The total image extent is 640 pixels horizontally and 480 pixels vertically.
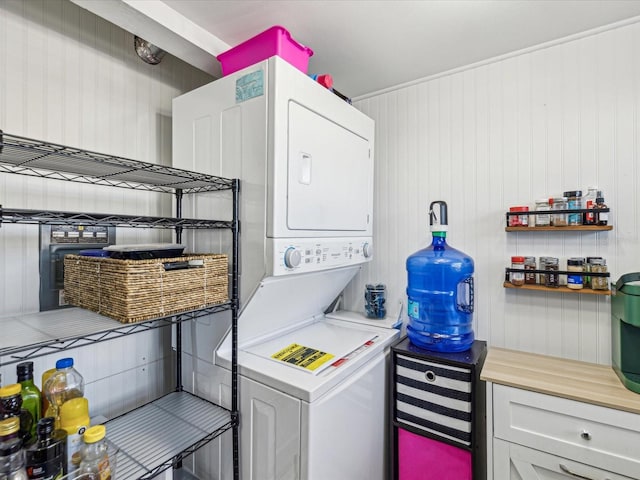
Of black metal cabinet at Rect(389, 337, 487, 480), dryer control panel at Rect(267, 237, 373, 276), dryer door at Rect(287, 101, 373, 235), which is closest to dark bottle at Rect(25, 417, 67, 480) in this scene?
dryer control panel at Rect(267, 237, 373, 276)

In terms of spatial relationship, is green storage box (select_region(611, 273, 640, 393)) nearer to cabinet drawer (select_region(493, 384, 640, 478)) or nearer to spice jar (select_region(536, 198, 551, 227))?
cabinet drawer (select_region(493, 384, 640, 478))

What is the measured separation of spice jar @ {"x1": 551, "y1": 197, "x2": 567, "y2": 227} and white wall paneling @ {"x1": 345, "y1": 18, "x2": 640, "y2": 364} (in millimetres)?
107

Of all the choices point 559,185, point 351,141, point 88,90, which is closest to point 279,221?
point 351,141

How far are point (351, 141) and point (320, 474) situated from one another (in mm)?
1664

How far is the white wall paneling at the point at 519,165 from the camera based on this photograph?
171 cm

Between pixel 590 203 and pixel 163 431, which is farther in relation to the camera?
pixel 590 203

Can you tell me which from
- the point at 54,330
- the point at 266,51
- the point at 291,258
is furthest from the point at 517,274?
the point at 54,330

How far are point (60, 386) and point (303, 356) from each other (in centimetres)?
96

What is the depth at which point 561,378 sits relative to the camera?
157 centimetres

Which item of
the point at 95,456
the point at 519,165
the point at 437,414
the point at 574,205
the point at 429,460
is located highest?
the point at 519,165

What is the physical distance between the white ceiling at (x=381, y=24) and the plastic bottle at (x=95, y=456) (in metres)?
1.64

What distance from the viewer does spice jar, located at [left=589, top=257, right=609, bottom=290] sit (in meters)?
1.67

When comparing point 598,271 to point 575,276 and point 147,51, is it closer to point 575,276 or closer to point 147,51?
point 575,276

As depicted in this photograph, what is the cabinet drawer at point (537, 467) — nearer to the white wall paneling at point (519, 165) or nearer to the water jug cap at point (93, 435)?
the white wall paneling at point (519, 165)
